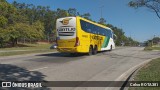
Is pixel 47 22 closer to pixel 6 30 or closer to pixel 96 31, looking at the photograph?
pixel 6 30

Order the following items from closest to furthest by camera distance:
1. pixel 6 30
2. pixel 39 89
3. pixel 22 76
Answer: pixel 39 89 → pixel 22 76 → pixel 6 30

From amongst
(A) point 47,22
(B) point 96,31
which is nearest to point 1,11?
(B) point 96,31

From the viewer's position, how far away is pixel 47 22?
119 m

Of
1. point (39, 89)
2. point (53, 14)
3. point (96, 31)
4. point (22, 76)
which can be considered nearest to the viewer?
point (39, 89)

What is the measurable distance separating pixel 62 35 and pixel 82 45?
6.42 feet

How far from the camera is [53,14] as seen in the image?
118m

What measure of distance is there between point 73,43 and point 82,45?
3.64 ft

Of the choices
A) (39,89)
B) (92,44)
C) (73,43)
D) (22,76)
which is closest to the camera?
(39,89)

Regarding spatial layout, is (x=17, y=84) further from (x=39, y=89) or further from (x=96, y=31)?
(x=96, y=31)

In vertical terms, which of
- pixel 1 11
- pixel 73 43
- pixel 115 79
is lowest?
pixel 115 79

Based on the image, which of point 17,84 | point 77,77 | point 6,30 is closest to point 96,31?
point 77,77

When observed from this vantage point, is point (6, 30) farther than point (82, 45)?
Yes

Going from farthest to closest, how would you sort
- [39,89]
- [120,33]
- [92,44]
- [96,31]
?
[120,33] < [96,31] < [92,44] < [39,89]

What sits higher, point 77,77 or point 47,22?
point 47,22
